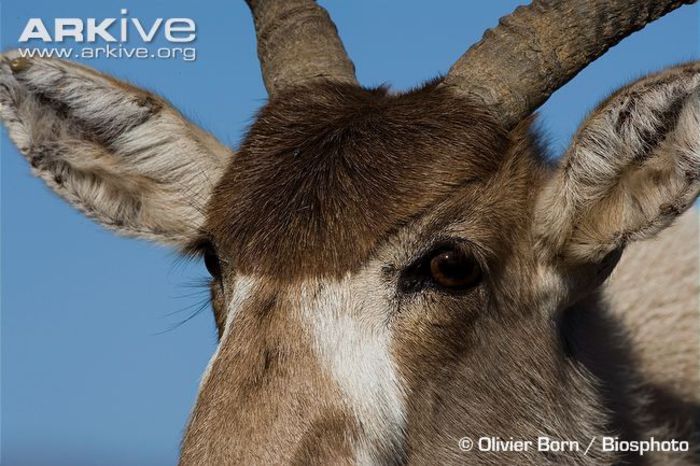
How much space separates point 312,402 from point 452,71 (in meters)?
1.85

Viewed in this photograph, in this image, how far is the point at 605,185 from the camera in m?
5.65

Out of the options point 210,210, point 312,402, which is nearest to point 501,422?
point 312,402

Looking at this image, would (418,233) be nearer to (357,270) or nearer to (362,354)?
(357,270)

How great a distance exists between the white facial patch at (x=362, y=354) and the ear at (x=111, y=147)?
142 cm

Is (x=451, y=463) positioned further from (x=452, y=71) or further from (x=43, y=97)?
(x=43, y=97)

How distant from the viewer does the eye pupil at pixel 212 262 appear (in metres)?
6.09

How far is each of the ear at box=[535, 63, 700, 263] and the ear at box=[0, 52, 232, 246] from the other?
1.73 m

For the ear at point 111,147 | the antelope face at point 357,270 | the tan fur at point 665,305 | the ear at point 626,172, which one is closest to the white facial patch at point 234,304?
the antelope face at point 357,270

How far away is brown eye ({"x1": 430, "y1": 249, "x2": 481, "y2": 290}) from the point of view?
18.1ft

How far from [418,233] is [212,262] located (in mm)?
1112

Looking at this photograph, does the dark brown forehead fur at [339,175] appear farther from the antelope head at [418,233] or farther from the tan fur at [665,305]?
the tan fur at [665,305]

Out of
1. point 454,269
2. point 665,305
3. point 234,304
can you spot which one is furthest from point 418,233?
point 665,305

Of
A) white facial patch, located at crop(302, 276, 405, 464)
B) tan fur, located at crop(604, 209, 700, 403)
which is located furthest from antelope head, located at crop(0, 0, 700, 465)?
tan fur, located at crop(604, 209, 700, 403)

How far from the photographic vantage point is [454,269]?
5535mm
